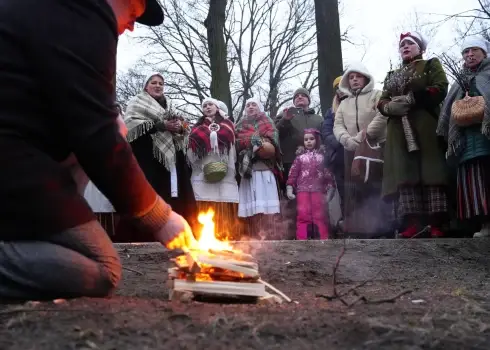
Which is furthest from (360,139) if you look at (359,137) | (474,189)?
(474,189)

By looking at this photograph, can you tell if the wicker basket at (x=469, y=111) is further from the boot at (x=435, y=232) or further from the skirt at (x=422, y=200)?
the boot at (x=435, y=232)

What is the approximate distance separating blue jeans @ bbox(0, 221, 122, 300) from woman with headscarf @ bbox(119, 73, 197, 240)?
12.6 feet

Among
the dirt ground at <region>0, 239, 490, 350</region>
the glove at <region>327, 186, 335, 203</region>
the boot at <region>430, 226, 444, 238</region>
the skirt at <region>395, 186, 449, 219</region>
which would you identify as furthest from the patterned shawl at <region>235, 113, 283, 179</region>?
the dirt ground at <region>0, 239, 490, 350</region>

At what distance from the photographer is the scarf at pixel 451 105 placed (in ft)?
18.7

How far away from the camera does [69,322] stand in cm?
209

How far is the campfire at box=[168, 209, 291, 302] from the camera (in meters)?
2.90

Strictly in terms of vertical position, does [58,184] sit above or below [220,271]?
above

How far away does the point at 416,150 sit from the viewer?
6.07 meters

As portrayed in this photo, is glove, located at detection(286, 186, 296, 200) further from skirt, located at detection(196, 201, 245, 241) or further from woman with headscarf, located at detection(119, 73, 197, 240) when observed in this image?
woman with headscarf, located at detection(119, 73, 197, 240)

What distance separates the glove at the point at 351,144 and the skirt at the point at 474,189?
1.31 m

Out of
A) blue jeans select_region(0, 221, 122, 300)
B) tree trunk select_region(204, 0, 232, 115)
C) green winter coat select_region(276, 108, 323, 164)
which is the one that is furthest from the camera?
tree trunk select_region(204, 0, 232, 115)

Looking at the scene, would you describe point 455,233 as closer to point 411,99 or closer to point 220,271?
point 411,99

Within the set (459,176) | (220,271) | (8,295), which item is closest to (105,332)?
(8,295)

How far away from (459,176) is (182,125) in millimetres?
2990
